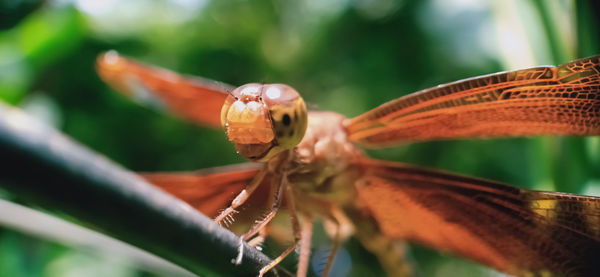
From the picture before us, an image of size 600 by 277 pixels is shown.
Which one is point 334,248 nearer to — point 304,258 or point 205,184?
point 304,258

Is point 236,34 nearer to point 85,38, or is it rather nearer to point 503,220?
point 85,38

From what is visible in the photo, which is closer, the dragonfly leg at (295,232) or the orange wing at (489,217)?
the dragonfly leg at (295,232)

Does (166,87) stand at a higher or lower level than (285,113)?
higher

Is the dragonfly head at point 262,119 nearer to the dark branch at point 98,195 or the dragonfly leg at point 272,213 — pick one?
the dragonfly leg at point 272,213

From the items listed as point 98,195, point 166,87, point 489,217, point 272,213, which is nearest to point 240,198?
point 272,213

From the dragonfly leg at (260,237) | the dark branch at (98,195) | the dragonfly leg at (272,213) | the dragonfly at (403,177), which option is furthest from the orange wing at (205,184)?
the dark branch at (98,195)

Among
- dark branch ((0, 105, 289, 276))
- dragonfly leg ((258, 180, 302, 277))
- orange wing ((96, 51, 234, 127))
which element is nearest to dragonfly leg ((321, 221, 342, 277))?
dragonfly leg ((258, 180, 302, 277))

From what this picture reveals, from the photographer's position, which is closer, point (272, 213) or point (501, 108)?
point (272, 213)

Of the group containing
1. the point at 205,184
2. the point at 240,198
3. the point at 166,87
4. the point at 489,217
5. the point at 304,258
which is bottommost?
the point at 489,217
